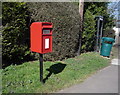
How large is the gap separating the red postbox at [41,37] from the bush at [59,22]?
1772mm

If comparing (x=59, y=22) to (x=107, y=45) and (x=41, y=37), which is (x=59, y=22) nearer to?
(x=41, y=37)

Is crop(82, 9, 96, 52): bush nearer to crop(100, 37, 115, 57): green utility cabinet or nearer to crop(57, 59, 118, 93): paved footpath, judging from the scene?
crop(100, 37, 115, 57): green utility cabinet

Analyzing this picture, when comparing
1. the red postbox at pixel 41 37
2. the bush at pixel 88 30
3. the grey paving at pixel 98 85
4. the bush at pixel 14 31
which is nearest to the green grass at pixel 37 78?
the grey paving at pixel 98 85

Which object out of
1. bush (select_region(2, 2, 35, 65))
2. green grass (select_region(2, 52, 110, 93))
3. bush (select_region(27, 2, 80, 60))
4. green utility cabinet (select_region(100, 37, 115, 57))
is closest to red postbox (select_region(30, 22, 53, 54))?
green grass (select_region(2, 52, 110, 93))

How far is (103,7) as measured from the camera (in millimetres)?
9734

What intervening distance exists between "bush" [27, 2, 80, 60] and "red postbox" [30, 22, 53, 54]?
1772 mm

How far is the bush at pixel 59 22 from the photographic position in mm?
5078

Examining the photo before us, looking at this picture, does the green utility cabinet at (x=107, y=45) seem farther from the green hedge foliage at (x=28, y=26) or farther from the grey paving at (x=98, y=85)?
the grey paving at (x=98, y=85)

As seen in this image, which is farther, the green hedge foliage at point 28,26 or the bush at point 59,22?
the bush at point 59,22

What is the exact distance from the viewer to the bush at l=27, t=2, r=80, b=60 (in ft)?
16.7

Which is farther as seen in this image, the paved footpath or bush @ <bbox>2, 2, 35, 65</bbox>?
bush @ <bbox>2, 2, 35, 65</bbox>

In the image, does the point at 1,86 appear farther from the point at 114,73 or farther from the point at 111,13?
the point at 111,13

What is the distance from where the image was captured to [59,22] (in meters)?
5.51

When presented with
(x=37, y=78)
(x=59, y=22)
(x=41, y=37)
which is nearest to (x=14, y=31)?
(x=41, y=37)
